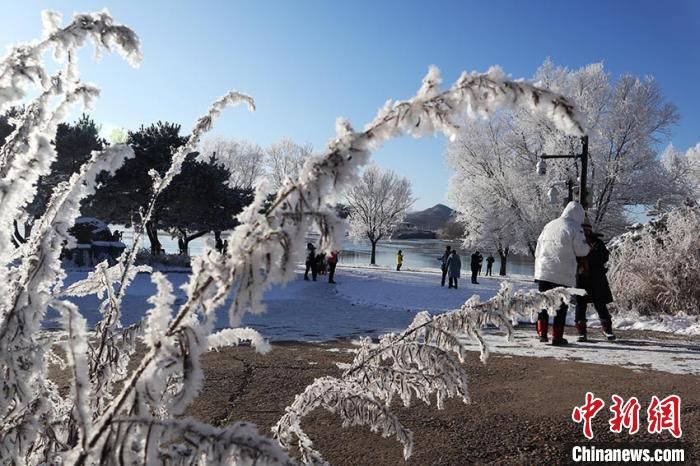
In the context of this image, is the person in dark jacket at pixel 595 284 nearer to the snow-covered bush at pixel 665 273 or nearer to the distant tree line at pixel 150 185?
the snow-covered bush at pixel 665 273

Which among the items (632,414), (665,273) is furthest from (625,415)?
(665,273)

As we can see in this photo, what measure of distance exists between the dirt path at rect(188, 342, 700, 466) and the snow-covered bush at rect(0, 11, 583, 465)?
114 centimetres

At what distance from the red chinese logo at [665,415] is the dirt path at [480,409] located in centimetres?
4

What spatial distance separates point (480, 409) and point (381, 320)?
6803 mm

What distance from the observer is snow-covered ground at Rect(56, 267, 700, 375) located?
4965 millimetres

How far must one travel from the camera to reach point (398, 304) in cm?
1299

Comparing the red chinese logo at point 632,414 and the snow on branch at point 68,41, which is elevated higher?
the snow on branch at point 68,41

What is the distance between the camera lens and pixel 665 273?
28.4 ft

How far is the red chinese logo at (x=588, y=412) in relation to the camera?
107 inches

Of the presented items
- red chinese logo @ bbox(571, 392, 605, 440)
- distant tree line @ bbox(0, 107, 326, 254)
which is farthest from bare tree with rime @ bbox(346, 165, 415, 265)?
red chinese logo @ bbox(571, 392, 605, 440)

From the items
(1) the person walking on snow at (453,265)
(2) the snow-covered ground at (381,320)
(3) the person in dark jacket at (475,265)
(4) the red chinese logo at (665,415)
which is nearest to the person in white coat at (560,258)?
(2) the snow-covered ground at (381,320)

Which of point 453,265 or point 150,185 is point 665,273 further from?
point 150,185

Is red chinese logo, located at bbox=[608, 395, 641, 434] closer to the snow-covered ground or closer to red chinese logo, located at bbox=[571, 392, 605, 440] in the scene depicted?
red chinese logo, located at bbox=[571, 392, 605, 440]

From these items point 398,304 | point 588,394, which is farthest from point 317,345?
point 398,304
